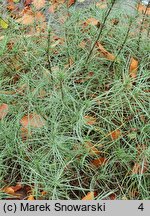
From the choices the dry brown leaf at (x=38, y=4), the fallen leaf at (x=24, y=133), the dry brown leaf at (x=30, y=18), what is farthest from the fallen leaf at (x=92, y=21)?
the fallen leaf at (x=24, y=133)

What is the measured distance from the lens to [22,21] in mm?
3160

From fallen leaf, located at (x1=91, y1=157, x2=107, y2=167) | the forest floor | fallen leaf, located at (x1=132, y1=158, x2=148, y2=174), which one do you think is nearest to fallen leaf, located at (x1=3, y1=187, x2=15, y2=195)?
the forest floor

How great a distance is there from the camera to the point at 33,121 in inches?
95.4

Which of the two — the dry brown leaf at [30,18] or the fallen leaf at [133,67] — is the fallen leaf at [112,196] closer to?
the fallen leaf at [133,67]

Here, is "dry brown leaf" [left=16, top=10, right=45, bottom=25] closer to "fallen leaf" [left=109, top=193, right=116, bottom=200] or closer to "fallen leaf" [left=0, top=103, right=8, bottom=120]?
"fallen leaf" [left=0, top=103, right=8, bottom=120]

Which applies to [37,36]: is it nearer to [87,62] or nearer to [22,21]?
[22,21]

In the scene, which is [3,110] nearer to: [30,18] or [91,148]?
[91,148]

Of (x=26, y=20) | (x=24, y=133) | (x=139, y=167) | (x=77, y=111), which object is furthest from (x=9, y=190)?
(x=26, y=20)

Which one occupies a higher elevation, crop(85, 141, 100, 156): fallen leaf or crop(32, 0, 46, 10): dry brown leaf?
crop(32, 0, 46, 10): dry brown leaf

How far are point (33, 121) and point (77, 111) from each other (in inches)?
11.8

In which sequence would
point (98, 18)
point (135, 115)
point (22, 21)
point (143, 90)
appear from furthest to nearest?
1. point (22, 21)
2. point (98, 18)
3. point (143, 90)
4. point (135, 115)

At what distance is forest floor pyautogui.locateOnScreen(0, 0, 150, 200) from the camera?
7.14 feet

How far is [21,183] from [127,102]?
854mm

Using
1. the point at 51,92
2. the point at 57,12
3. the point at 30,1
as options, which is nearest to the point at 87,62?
the point at 51,92
